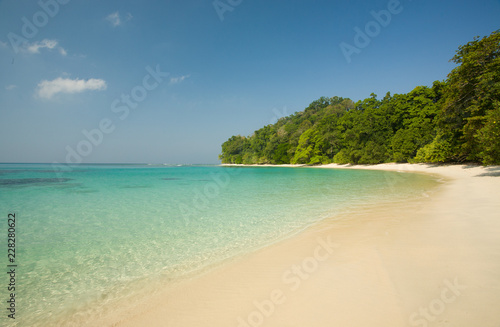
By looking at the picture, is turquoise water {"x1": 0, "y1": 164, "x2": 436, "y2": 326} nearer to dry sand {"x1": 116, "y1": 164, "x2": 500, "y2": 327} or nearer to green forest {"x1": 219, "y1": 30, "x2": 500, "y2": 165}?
dry sand {"x1": 116, "y1": 164, "x2": 500, "y2": 327}

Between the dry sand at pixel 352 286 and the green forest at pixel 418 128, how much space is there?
15.6 meters

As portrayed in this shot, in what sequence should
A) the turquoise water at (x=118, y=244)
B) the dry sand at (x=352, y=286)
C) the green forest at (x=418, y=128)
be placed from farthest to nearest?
the green forest at (x=418, y=128) < the turquoise water at (x=118, y=244) < the dry sand at (x=352, y=286)

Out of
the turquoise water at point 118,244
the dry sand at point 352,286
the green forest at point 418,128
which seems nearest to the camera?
the dry sand at point 352,286

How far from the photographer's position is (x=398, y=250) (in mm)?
4051

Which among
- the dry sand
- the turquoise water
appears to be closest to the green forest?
the dry sand

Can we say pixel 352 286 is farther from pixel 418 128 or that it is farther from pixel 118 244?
pixel 418 128

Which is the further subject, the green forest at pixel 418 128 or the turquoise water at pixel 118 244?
the green forest at pixel 418 128

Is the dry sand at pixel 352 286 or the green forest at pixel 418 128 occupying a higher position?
the green forest at pixel 418 128

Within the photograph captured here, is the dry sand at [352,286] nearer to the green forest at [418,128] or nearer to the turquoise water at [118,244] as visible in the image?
the turquoise water at [118,244]

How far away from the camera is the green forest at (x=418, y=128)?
650 inches

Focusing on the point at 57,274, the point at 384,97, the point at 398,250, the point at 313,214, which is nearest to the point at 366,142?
the point at 384,97

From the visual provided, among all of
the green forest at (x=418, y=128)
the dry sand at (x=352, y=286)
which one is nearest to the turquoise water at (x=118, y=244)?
the dry sand at (x=352, y=286)

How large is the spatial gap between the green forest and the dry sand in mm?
15614

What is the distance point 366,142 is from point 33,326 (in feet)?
178
